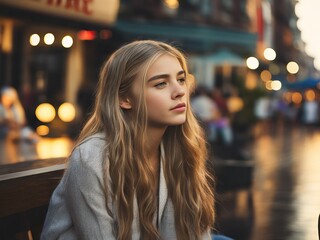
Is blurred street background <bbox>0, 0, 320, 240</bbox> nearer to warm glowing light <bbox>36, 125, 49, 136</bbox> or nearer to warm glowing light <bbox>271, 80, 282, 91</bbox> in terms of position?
warm glowing light <bbox>36, 125, 49, 136</bbox>

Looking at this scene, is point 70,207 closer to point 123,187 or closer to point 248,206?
point 123,187

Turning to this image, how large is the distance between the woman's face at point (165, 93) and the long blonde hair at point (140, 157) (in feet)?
0.11

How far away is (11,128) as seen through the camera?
50.6 feet

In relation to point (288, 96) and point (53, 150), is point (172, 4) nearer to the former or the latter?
point (53, 150)

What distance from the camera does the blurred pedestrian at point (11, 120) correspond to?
15.0 metres

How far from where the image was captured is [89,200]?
105 inches

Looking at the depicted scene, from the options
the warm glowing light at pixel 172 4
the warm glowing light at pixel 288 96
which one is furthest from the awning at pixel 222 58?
the warm glowing light at pixel 288 96

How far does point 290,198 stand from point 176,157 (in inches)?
301

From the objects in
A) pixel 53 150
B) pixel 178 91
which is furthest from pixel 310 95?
pixel 178 91

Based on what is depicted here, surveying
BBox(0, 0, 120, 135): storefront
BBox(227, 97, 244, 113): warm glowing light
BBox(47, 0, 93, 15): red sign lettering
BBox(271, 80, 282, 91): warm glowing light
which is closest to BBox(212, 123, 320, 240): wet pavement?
BBox(47, 0, 93, 15): red sign lettering

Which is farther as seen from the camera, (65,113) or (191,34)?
(191,34)

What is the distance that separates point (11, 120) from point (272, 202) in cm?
705

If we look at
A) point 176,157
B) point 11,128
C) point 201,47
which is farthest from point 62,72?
point 176,157

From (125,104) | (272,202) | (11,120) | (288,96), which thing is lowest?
(288,96)
